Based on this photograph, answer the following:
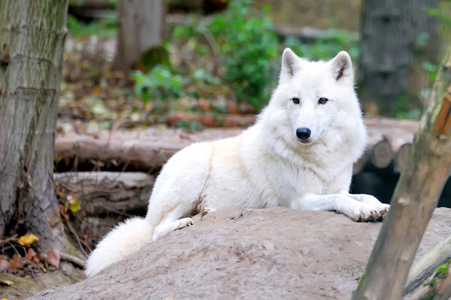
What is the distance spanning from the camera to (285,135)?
4535 mm

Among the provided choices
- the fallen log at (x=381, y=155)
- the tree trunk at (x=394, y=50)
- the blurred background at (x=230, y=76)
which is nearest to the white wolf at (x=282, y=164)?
the fallen log at (x=381, y=155)

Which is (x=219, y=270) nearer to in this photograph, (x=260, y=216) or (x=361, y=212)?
(x=260, y=216)

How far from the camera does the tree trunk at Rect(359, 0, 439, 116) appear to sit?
9.97 meters

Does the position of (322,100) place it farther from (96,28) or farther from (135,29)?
(96,28)

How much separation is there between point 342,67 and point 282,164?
3.36 feet

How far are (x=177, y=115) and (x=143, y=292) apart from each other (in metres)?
5.53

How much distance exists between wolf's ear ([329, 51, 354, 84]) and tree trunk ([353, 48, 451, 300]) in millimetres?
2217

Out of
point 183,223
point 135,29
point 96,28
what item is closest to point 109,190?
point 183,223

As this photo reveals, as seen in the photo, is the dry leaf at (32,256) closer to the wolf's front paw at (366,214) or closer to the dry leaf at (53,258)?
the dry leaf at (53,258)

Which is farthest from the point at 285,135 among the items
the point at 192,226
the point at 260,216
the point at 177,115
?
the point at 177,115

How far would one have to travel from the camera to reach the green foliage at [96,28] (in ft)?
50.8

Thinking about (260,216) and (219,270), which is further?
(260,216)

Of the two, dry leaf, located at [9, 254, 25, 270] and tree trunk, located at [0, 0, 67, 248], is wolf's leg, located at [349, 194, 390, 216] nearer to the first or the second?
tree trunk, located at [0, 0, 67, 248]

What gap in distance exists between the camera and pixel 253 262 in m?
3.38
